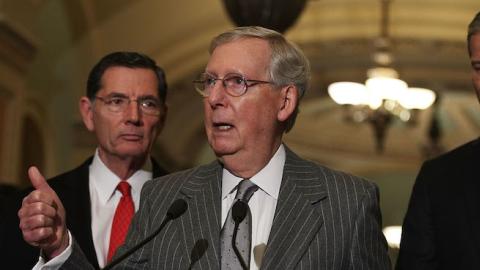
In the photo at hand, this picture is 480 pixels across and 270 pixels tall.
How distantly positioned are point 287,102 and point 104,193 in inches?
39.7

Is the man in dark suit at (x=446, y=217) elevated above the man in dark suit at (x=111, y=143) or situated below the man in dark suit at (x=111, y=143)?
below

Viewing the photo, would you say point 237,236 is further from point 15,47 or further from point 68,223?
point 15,47

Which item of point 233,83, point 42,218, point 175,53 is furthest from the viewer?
point 175,53

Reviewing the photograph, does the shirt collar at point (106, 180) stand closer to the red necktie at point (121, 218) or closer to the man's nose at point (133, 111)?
the red necktie at point (121, 218)

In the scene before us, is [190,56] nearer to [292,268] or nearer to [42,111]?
[42,111]

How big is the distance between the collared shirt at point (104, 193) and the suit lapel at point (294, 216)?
2.98ft

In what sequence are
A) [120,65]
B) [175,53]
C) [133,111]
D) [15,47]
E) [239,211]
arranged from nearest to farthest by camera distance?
[239,211], [133,111], [120,65], [15,47], [175,53]

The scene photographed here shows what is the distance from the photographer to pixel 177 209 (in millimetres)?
2814

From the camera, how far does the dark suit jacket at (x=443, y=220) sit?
3.03 m

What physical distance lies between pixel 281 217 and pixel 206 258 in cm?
24

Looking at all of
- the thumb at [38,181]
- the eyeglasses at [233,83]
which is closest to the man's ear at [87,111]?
the eyeglasses at [233,83]

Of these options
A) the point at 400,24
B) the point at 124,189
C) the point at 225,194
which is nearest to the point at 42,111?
the point at 400,24

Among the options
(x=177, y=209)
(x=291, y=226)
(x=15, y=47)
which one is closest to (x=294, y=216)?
(x=291, y=226)

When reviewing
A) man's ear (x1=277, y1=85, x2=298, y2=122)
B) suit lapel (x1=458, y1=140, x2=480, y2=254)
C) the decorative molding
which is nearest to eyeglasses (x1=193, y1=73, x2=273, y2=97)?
man's ear (x1=277, y1=85, x2=298, y2=122)
